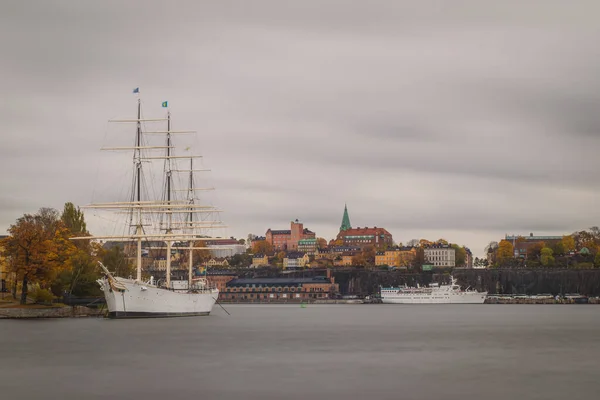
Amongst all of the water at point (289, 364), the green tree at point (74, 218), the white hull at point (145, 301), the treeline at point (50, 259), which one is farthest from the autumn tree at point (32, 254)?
the green tree at point (74, 218)

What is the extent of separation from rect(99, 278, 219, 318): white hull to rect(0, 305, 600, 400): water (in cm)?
1476

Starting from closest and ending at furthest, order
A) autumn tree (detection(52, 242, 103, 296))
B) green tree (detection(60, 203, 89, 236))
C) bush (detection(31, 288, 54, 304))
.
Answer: bush (detection(31, 288, 54, 304)) → autumn tree (detection(52, 242, 103, 296)) → green tree (detection(60, 203, 89, 236))

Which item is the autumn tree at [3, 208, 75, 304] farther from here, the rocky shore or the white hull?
the white hull

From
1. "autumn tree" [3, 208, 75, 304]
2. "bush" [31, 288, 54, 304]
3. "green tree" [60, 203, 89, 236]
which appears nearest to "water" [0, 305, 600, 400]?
"autumn tree" [3, 208, 75, 304]

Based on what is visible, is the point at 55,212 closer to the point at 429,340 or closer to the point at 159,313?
the point at 159,313

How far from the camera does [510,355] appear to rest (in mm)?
58406

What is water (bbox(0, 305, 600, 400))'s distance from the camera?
40.1 meters

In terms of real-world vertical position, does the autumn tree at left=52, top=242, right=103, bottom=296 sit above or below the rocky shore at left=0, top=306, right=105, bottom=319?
above

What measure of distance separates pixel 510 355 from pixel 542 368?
8.31m

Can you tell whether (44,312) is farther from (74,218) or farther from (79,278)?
(74,218)

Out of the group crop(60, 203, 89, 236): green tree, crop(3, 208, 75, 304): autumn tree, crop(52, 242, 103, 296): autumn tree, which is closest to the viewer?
crop(3, 208, 75, 304): autumn tree

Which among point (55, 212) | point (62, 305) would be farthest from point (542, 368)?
point (55, 212)

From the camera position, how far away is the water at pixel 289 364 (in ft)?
132

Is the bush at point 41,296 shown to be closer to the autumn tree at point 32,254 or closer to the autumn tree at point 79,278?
the autumn tree at point 32,254
